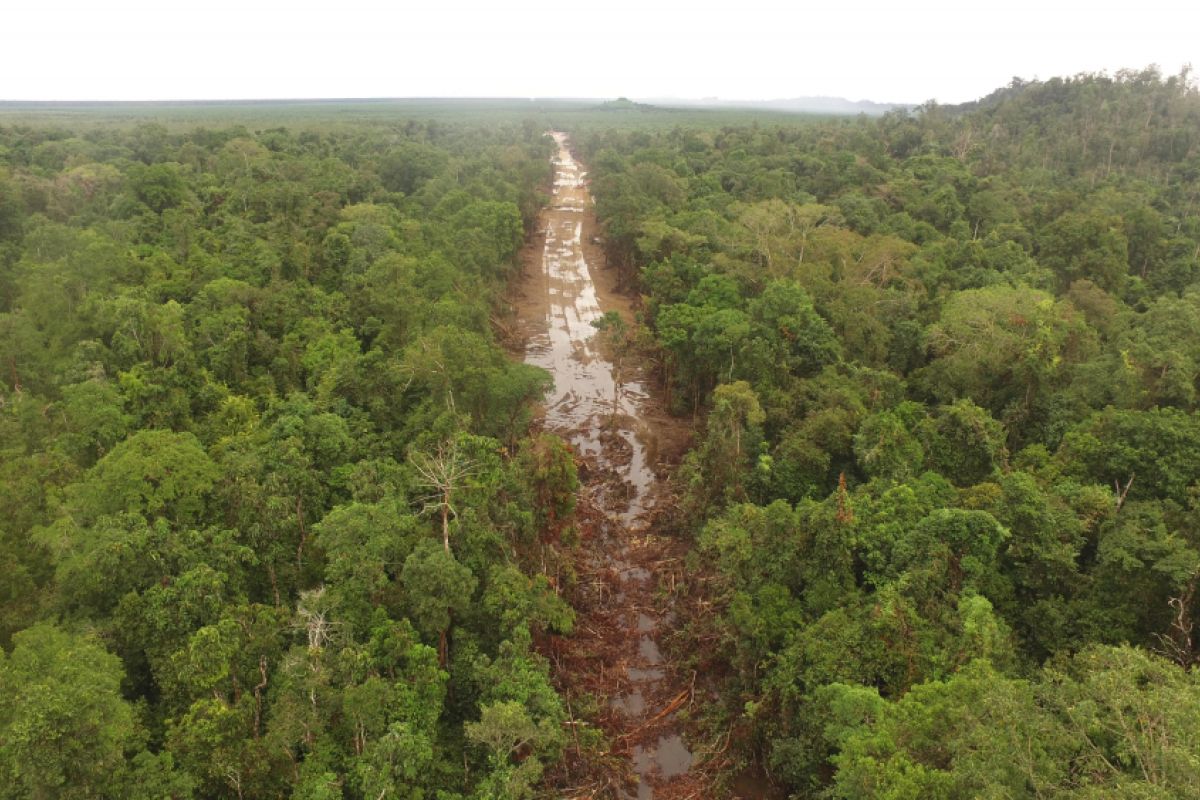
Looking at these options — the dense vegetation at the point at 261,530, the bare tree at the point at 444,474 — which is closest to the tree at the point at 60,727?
the dense vegetation at the point at 261,530

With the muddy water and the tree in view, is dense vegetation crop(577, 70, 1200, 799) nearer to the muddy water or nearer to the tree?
the muddy water

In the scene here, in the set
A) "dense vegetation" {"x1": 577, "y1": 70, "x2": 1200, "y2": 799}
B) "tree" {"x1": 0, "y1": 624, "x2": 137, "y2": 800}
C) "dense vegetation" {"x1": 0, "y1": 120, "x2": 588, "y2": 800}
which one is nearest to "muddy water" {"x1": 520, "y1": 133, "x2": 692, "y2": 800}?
"dense vegetation" {"x1": 577, "y1": 70, "x2": 1200, "y2": 799}

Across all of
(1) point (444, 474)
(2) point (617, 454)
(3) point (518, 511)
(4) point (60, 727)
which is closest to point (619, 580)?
(3) point (518, 511)

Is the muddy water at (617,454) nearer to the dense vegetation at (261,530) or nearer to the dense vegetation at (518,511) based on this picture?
the dense vegetation at (518,511)

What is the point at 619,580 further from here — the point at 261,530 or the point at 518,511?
the point at 261,530

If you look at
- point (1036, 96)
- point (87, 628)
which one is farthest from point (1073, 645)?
point (1036, 96)

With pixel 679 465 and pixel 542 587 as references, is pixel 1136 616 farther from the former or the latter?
pixel 679 465
